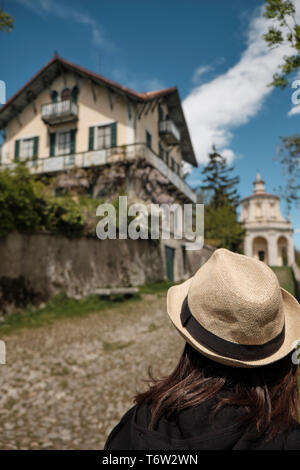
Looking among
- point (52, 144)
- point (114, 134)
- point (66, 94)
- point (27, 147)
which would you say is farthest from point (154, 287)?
point (66, 94)

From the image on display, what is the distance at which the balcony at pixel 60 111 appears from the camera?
2086cm

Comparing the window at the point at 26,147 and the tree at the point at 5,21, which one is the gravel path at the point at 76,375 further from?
the window at the point at 26,147

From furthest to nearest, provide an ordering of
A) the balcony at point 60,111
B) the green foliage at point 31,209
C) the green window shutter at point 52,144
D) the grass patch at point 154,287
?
the green window shutter at point 52,144 → the balcony at point 60,111 → the grass patch at point 154,287 → the green foliage at point 31,209

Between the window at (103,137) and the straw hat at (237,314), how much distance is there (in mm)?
20177

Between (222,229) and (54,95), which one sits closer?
(54,95)

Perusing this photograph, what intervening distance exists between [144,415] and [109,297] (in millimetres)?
11817

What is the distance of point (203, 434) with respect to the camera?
1.25 m

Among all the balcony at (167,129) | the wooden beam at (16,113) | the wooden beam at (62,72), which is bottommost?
the balcony at (167,129)

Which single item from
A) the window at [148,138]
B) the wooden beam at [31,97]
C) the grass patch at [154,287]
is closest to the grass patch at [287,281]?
the grass patch at [154,287]

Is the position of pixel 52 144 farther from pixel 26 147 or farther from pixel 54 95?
pixel 54 95

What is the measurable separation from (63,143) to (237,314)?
22.2 metres

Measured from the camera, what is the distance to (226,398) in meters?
1.33
